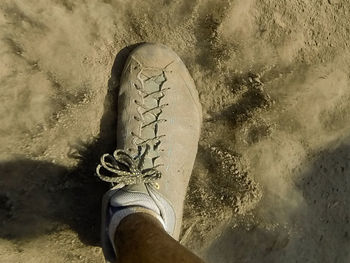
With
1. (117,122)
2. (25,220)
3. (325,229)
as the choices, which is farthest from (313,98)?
(25,220)

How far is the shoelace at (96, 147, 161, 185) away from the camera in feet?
4.94

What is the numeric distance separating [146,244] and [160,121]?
622 millimetres

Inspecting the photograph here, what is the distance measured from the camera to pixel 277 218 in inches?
66.6

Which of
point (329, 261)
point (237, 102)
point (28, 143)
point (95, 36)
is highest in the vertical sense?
point (95, 36)

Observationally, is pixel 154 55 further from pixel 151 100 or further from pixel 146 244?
pixel 146 244

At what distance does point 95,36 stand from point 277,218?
981 mm

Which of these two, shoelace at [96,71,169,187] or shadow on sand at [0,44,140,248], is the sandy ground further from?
shoelace at [96,71,169,187]

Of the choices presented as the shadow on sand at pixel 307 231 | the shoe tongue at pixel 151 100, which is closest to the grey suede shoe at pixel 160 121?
the shoe tongue at pixel 151 100

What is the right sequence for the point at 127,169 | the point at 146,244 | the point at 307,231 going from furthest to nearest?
the point at 307,231 < the point at 127,169 < the point at 146,244

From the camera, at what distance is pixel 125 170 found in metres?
1.59

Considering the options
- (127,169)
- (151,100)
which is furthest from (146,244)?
(151,100)

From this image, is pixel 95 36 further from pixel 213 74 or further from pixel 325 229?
pixel 325 229

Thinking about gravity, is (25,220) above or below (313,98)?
below

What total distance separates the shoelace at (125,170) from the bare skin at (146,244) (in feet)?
0.58
